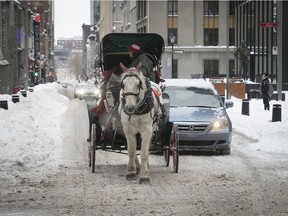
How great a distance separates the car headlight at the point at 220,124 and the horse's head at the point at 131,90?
440 cm

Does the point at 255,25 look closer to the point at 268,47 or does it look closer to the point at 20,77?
the point at 268,47

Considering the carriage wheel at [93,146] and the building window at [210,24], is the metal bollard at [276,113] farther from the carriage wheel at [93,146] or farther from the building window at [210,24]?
the building window at [210,24]

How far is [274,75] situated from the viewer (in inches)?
2525

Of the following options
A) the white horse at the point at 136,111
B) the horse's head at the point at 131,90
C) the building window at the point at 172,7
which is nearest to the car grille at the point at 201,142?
the white horse at the point at 136,111

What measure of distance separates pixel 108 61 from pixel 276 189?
5.21 m

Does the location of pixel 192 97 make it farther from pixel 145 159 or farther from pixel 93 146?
pixel 145 159

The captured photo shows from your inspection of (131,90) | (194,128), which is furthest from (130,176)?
(194,128)

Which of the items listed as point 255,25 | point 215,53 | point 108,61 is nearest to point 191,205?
point 108,61

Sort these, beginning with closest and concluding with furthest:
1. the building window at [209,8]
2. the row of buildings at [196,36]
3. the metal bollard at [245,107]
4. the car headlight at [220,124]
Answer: the car headlight at [220,124], the metal bollard at [245,107], the row of buildings at [196,36], the building window at [209,8]

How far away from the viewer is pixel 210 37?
92.1 metres

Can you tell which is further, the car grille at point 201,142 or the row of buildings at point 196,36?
the row of buildings at point 196,36

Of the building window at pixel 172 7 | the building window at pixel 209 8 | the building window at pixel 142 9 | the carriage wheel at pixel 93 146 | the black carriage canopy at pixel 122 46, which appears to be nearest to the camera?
the carriage wheel at pixel 93 146

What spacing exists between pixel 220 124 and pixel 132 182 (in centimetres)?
446

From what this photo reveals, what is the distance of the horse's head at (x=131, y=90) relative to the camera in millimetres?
10344
